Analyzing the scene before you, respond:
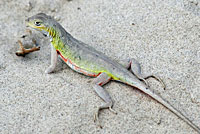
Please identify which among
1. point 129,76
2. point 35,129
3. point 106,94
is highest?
point 129,76

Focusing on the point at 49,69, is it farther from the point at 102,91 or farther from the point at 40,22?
the point at 102,91

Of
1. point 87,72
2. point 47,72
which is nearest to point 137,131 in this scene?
point 87,72

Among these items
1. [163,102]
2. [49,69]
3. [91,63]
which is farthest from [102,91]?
[49,69]

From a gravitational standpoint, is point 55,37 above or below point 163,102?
above

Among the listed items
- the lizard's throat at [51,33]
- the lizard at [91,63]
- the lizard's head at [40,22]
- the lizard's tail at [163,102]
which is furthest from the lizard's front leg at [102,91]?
the lizard's head at [40,22]

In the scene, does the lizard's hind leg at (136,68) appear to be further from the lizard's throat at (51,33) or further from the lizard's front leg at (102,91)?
the lizard's throat at (51,33)

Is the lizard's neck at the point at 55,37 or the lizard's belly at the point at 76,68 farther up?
the lizard's neck at the point at 55,37

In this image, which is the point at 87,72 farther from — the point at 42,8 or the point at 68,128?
the point at 42,8

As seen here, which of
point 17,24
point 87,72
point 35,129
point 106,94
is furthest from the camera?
point 17,24
